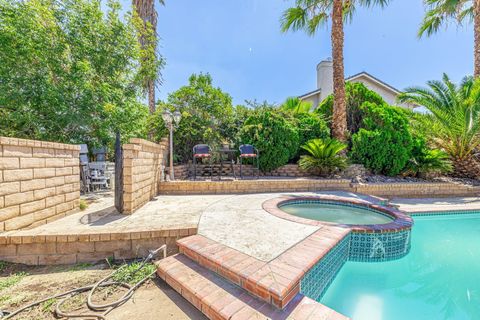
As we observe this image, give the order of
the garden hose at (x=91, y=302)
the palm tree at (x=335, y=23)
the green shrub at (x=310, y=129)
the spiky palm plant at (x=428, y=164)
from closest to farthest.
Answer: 1. the garden hose at (x=91, y=302)
2. the spiky palm plant at (x=428, y=164)
3. the palm tree at (x=335, y=23)
4. the green shrub at (x=310, y=129)

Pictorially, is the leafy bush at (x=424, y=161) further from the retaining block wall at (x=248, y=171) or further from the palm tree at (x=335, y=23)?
the retaining block wall at (x=248, y=171)

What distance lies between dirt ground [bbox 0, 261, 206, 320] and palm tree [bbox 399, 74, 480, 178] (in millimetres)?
11638

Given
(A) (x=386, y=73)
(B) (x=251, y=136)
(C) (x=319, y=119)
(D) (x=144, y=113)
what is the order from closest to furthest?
1. (D) (x=144, y=113)
2. (B) (x=251, y=136)
3. (C) (x=319, y=119)
4. (A) (x=386, y=73)

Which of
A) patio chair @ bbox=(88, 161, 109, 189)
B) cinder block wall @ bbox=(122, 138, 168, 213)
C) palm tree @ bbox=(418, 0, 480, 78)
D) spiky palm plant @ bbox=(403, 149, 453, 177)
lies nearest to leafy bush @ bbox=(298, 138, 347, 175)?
spiky palm plant @ bbox=(403, 149, 453, 177)

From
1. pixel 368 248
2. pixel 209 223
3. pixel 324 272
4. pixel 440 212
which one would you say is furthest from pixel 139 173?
pixel 440 212

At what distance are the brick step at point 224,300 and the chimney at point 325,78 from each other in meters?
15.9

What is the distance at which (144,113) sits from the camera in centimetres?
782

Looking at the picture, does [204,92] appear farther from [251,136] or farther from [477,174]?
[477,174]

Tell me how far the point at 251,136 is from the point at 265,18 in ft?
23.6

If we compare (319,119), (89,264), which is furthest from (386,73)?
(89,264)

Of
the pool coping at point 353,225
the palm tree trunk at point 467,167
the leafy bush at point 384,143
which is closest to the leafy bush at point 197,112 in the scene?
the pool coping at point 353,225

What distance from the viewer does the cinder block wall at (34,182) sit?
2801 mm

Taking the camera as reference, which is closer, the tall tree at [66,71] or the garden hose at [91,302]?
the garden hose at [91,302]

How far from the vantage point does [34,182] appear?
3191 mm
